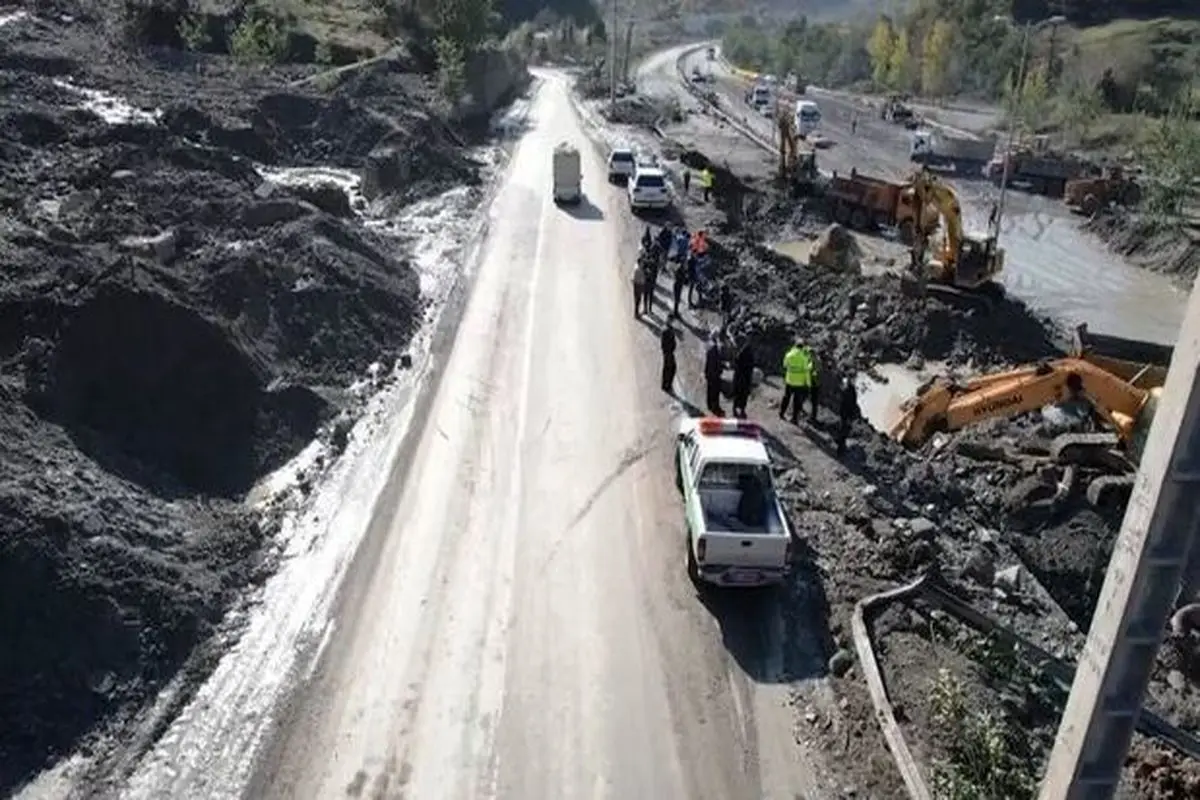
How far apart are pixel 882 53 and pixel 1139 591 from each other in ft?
380

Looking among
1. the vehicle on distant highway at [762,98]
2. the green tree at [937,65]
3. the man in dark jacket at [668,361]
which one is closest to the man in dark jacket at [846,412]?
the man in dark jacket at [668,361]

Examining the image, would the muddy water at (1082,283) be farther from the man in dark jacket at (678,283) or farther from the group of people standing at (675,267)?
the man in dark jacket at (678,283)

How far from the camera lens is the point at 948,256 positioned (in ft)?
105

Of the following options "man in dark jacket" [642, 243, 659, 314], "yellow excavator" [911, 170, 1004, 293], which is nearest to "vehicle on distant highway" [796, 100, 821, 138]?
"yellow excavator" [911, 170, 1004, 293]

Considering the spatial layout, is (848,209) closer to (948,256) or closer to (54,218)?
(948,256)

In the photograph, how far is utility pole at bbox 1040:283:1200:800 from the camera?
22.8 ft

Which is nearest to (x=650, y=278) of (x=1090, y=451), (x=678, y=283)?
(x=678, y=283)

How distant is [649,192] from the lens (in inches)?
1538

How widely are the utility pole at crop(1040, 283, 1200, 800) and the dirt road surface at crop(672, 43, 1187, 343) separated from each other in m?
30.0

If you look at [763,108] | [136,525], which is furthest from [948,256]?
[763,108]

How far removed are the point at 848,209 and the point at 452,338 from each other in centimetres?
2240

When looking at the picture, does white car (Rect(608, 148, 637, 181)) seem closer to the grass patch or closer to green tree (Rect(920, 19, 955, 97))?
the grass patch

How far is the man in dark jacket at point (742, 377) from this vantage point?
22047 mm

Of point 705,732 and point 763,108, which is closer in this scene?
point 705,732
